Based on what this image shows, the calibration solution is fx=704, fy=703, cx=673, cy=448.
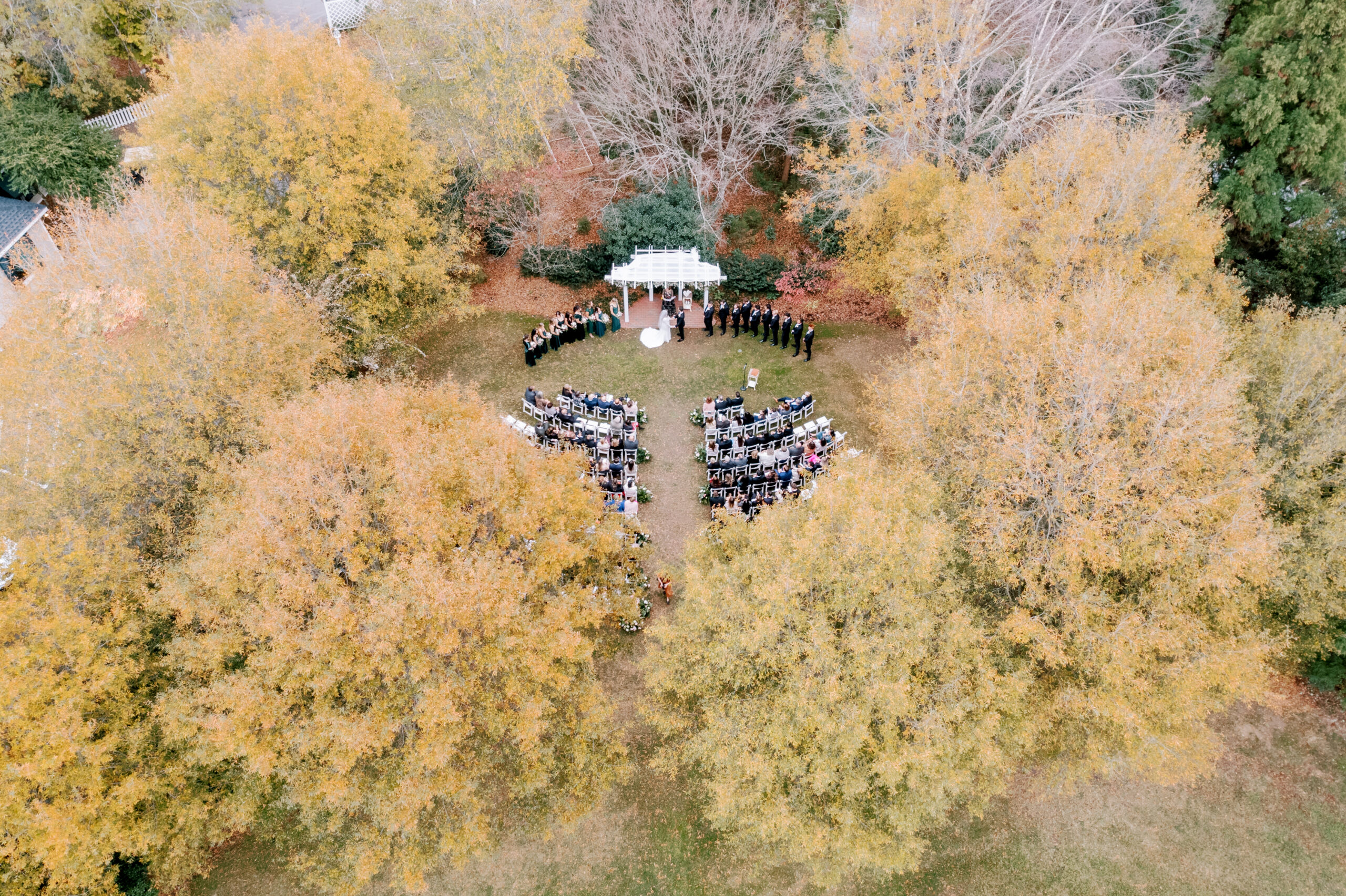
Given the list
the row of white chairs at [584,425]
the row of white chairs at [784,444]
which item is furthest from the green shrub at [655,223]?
the row of white chairs at [784,444]

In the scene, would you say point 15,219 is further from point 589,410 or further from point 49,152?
point 589,410

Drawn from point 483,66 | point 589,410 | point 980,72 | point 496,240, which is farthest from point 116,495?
point 980,72

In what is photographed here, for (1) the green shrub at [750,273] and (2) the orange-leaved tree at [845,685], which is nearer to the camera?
(2) the orange-leaved tree at [845,685]

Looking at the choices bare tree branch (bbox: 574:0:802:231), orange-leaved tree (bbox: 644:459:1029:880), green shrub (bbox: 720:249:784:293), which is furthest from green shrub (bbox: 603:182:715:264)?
orange-leaved tree (bbox: 644:459:1029:880)

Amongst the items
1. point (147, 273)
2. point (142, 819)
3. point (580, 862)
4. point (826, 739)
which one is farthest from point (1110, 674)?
point (147, 273)

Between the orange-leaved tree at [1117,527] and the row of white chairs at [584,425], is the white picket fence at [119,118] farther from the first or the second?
the orange-leaved tree at [1117,527]

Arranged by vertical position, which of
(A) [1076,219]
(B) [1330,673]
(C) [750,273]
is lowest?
(B) [1330,673]
